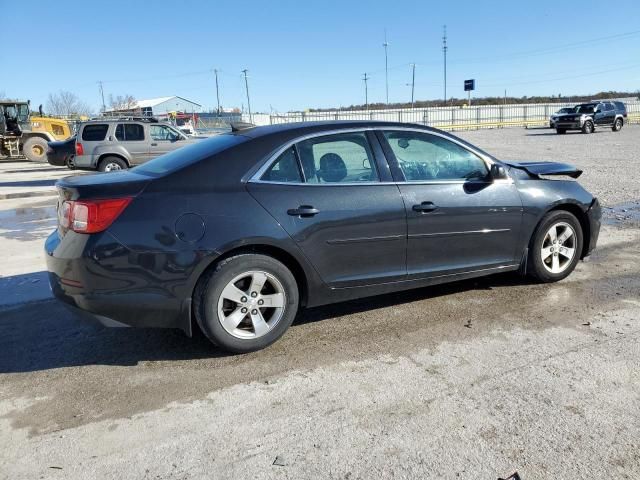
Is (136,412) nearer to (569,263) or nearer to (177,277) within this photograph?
(177,277)

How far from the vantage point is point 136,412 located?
3055 mm

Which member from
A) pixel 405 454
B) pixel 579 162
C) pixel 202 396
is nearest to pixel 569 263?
pixel 405 454

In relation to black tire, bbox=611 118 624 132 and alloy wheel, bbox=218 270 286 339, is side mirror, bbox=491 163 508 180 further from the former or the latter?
black tire, bbox=611 118 624 132

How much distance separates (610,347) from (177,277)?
3004mm

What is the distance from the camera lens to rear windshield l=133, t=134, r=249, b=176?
12.4 ft

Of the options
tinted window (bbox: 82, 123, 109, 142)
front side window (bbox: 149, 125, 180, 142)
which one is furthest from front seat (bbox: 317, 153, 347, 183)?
tinted window (bbox: 82, 123, 109, 142)

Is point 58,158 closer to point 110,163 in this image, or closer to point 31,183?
point 31,183

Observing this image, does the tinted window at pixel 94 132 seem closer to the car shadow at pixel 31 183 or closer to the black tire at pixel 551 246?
the car shadow at pixel 31 183

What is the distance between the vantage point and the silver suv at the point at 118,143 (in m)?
14.5

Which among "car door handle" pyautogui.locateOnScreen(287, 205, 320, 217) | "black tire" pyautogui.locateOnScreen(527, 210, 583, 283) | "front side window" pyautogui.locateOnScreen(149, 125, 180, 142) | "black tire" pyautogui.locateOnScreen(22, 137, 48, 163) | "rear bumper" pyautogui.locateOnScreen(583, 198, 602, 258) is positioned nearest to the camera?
"car door handle" pyautogui.locateOnScreen(287, 205, 320, 217)

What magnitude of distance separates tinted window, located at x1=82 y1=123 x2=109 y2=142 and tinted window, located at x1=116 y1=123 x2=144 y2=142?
0.36m

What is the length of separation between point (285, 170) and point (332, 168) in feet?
1.32

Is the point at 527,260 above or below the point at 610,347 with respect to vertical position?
above

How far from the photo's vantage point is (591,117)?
113 ft
